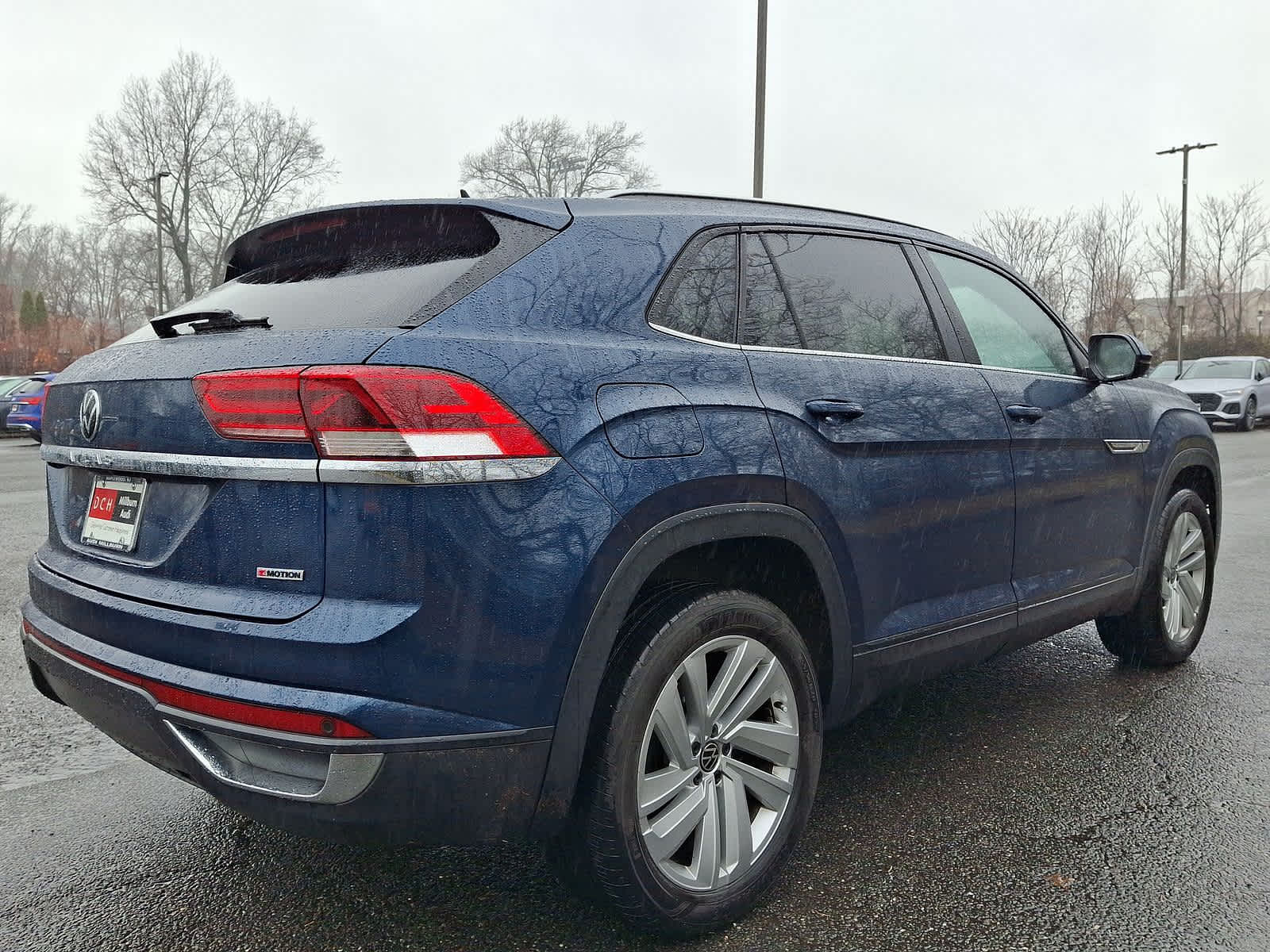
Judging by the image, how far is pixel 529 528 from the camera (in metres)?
2.02

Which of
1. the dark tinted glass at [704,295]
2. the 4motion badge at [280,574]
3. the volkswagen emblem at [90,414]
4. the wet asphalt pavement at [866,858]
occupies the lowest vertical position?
the wet asphalt pavement at [866,858]

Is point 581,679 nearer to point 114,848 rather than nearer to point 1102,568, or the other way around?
point 114,848

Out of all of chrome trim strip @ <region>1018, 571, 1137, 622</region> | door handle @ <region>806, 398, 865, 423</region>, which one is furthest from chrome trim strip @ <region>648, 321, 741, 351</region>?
chrome trim strip @ <region>1018, 571, 1137, 622</region>

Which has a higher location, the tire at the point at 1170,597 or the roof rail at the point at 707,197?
the roof rail at the point at 707,197

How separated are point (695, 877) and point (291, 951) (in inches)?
36.7

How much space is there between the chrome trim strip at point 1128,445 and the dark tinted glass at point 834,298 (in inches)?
43.9

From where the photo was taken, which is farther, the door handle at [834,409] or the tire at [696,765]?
the door handle at [834,409]

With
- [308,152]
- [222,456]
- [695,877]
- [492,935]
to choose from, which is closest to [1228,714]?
[695,877]

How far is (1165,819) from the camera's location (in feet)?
10.0

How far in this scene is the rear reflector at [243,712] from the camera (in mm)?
1920

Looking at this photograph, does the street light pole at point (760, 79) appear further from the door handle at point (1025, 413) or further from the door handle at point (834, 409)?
the door handle at point (834, 409)

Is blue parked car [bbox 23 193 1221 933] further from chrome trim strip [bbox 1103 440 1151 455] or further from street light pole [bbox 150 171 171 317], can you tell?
street light pole [bbox 150 171 171 317]

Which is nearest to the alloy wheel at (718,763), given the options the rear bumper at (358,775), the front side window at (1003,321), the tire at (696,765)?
the tire at (696,765)

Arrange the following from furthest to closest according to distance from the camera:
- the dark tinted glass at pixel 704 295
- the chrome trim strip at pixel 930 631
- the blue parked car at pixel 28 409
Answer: the blue parked car at pixel 28 409 < the chrome trim strip at pixel 930 631 < the dark tinted glass at pixel 704 295
